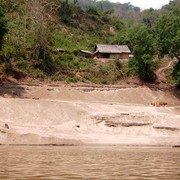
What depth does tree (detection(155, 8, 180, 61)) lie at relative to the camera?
214ft

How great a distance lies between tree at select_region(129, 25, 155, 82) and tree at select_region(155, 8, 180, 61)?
5.30 ft

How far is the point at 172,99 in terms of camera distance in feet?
214

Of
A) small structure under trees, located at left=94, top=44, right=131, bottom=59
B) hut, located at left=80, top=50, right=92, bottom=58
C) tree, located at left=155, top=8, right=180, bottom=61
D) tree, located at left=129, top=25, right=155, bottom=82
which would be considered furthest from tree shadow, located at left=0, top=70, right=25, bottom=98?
small structure under trees, located at left=94, top=44, right=131, bottom=59

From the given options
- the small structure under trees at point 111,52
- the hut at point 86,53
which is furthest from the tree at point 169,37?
the hut at point 86,53

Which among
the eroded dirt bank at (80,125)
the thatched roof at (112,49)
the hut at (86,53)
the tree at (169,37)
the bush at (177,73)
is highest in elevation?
the tree at (169,37)

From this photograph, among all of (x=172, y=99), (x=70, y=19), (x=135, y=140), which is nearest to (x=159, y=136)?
(x=135, y=140)

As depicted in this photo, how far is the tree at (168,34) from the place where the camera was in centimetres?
6526

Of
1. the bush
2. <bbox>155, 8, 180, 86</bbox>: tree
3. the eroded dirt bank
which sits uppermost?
<bbox>155, 8, 180, 86</bbox>: tree

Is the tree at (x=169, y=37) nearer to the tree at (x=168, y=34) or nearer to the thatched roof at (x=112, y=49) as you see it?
the tree at (x=168, y=34)

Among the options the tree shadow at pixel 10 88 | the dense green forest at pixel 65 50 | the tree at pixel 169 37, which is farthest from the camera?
the dense green forest at pixel 65 50

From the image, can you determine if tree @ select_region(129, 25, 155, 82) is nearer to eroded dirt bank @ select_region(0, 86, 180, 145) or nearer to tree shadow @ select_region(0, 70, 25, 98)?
tree shadow @ select_region(0, 70, 25, 98)

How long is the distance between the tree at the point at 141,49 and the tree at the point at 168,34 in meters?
1.62

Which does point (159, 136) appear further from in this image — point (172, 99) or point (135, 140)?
point (172, 99)

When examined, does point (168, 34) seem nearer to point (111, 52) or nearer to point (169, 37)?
point (169, 37)
